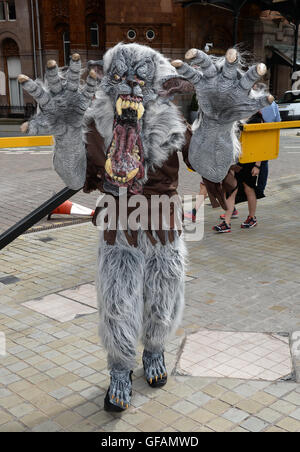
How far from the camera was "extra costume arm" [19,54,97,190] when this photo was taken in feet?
7.73

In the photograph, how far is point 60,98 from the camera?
7.97ft

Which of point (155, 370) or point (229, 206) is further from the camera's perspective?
point (229, 206)

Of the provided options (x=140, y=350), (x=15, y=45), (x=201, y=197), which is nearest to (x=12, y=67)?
(x=15, y=45)

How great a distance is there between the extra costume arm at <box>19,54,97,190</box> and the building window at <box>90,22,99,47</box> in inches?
1057

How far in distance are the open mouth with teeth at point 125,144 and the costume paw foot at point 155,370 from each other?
1.18 m

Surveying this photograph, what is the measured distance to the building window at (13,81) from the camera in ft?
94.7

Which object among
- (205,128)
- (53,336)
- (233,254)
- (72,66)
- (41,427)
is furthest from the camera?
(233,254)

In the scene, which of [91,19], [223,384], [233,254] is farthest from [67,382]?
[91,19]

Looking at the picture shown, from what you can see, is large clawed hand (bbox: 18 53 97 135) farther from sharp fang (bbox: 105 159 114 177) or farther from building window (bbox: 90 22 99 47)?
building window (bbox: 90 22 99 47)

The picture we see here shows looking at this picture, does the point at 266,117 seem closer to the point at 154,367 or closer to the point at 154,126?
the point at 154,126

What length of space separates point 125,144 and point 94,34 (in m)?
27.2

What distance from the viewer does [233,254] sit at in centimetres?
571
